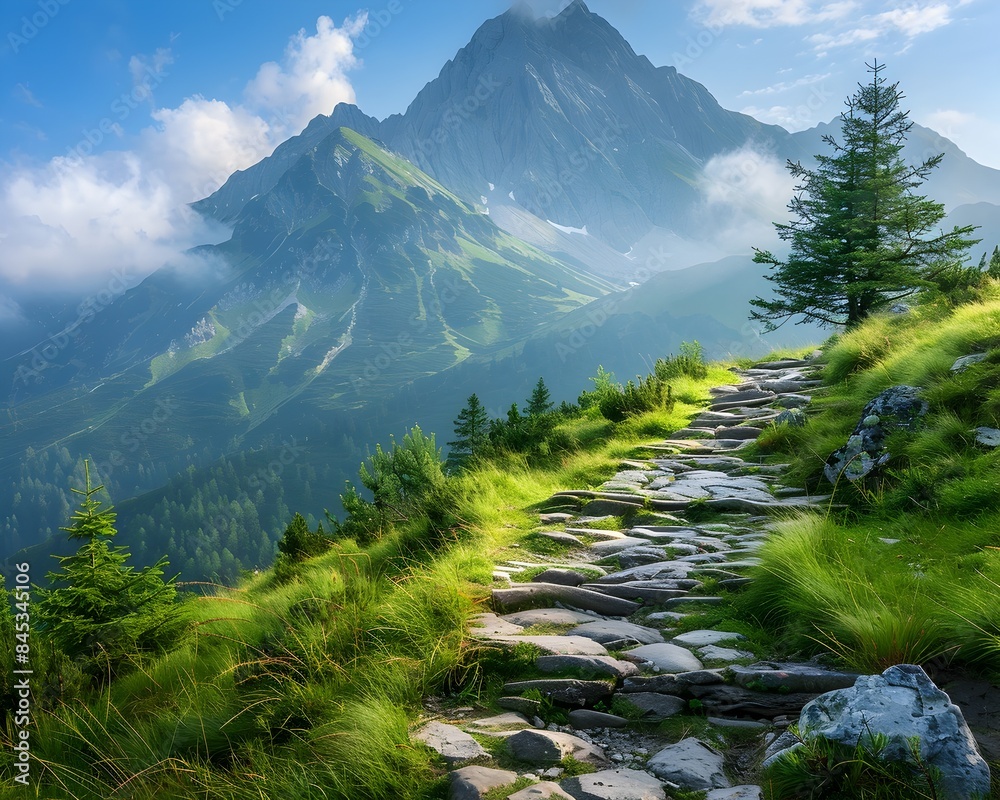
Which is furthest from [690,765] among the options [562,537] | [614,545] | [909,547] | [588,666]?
[562,537]

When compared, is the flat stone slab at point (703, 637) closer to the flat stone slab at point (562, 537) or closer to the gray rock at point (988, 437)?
the flat stone slab at point (562, 537)

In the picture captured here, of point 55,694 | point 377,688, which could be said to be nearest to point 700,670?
point 377,688

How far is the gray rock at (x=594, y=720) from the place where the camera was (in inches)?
133

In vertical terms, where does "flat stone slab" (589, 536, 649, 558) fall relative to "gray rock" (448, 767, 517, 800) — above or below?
below

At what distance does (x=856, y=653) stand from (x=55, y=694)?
7573 millimetres

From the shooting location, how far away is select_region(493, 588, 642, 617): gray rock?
16.3 feet

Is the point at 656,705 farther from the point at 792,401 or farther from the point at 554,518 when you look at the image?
the point at 792,401

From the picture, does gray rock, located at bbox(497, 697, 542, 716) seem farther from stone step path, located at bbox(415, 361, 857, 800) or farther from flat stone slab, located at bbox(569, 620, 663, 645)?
flat stone slab, located at bbox(569, 620, 663, 645)

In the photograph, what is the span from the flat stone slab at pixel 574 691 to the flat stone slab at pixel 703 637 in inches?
33.3

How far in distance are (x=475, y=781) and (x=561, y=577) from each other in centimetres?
279

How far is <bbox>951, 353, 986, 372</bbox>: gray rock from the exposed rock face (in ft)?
2.29

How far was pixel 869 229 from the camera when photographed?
70.3ft

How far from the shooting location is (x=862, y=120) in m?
22.8

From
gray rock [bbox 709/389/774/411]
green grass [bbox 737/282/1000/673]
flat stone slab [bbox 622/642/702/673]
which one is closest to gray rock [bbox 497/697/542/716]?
flat stone slab [bbox 622/642/702/673]
